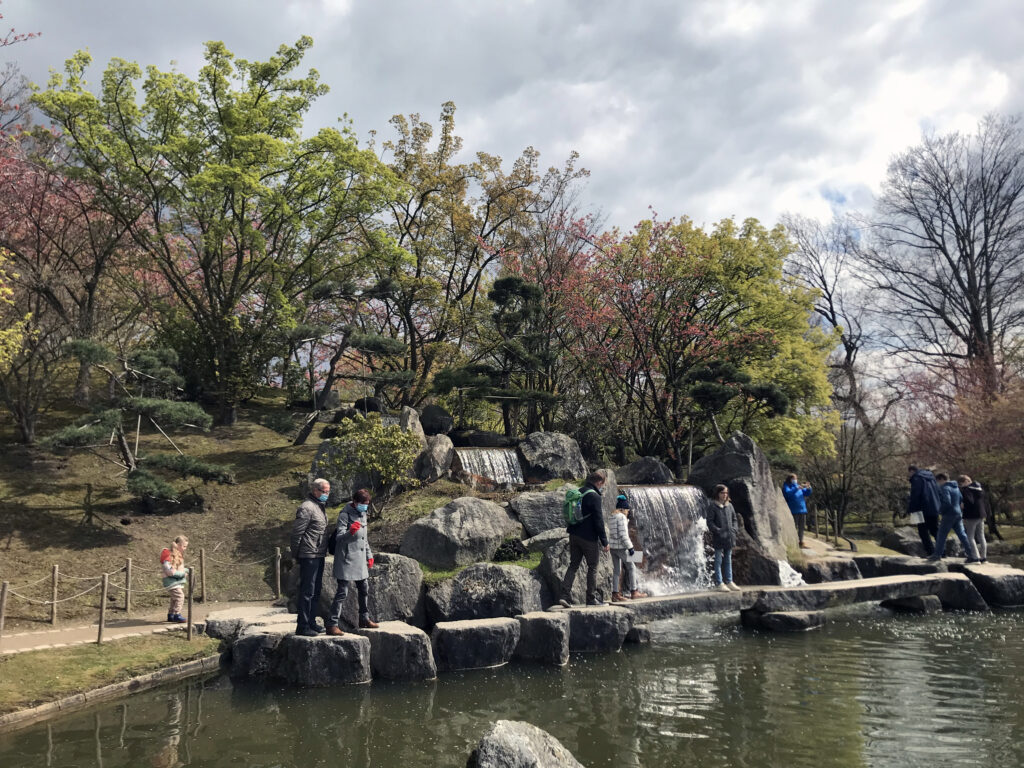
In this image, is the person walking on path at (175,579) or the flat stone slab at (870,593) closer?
the person walking on path at (175,579)

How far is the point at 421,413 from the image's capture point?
20.9 meters

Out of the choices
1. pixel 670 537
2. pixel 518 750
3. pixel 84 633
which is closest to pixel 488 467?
pixel 670 537

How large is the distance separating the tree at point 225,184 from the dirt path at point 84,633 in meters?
10.3

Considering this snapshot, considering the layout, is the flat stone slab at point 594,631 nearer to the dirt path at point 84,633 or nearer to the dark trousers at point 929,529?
the dirt path at point 84,633

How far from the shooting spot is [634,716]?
665cm

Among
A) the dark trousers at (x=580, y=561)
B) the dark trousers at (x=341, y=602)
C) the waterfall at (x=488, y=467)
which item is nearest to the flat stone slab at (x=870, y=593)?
the dark trousers at (x=580, y=561)

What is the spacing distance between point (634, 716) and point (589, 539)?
12.3 ft

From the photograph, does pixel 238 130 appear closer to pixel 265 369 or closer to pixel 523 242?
pixel 265 369

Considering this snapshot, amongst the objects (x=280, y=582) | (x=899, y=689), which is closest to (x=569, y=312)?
(x=280, y=582)

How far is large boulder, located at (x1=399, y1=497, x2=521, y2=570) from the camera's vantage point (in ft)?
39.3

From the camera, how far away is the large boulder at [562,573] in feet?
36.7

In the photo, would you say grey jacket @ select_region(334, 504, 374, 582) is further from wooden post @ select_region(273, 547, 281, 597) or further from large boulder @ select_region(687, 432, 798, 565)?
large boulder @ select_region(687, 432, 798, 565)

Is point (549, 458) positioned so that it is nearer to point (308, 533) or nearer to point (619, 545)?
point (619, 545)

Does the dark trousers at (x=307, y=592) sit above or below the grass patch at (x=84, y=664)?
above
